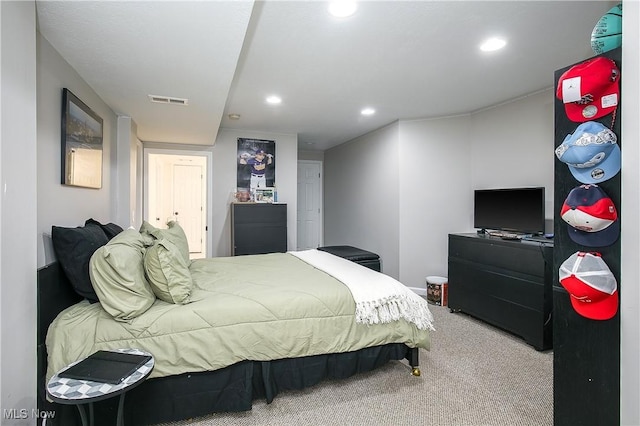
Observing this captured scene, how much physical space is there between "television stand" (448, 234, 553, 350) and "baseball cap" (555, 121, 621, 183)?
5.58 ft

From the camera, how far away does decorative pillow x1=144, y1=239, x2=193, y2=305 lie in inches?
72.7

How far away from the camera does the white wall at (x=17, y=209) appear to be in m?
1.29

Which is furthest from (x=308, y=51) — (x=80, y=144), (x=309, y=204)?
(x=309, y=204)

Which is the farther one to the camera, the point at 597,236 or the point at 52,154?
the point at 52,154

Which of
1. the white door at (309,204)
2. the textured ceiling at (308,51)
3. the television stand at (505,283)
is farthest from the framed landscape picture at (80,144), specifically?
the white door at (309,204)

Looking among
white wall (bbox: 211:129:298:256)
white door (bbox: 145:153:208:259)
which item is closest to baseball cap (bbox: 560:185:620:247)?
white wall (bbox: 211:129:298:256)

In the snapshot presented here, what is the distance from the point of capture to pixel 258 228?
4.66 m

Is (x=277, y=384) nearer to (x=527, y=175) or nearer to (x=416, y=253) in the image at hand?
(x=416, y=253)

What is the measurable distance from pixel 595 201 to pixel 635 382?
2.22 feet

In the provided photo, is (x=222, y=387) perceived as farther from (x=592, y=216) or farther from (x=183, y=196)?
(x=183, y=196)

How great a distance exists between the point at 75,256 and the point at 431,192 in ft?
12.8

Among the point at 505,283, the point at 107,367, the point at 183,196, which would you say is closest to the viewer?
the point at 107,367

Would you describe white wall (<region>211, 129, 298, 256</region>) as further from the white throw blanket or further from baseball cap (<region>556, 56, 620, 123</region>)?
baseball cap (<region>556, 56, 620, 123</region>)

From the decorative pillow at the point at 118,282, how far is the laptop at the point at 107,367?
226mm
